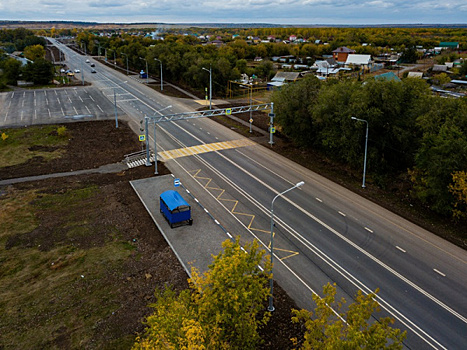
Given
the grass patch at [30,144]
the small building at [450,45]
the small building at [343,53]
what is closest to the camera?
the grass patch at [30,144]

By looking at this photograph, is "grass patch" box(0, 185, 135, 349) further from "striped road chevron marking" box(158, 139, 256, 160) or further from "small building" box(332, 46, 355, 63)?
"small building" box(332, 46, 355, 63)

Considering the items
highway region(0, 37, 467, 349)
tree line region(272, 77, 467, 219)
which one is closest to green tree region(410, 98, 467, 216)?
tree line region(272, 77, 467, 219)

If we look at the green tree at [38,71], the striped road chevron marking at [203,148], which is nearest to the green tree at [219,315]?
the striped road chevron marking at [203,148]

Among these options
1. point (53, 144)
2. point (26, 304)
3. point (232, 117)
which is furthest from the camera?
point (232, 117)

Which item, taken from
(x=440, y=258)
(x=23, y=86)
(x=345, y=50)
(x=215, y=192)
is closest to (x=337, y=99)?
(x=215, y=192)

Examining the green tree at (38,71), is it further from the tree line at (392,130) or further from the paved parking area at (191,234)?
the tree line at (392,130)

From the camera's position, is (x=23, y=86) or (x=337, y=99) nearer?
(x=337, y=99)

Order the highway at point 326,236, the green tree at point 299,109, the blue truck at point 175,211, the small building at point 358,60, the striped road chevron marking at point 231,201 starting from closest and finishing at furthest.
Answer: the highway at point 326,236 < the striped road chevron marking at point 231,201 < the blue truck at point 175,211 < the green tree at point 299,109 < the small building at point 358,60

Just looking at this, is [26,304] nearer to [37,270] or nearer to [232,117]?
[37,270]
